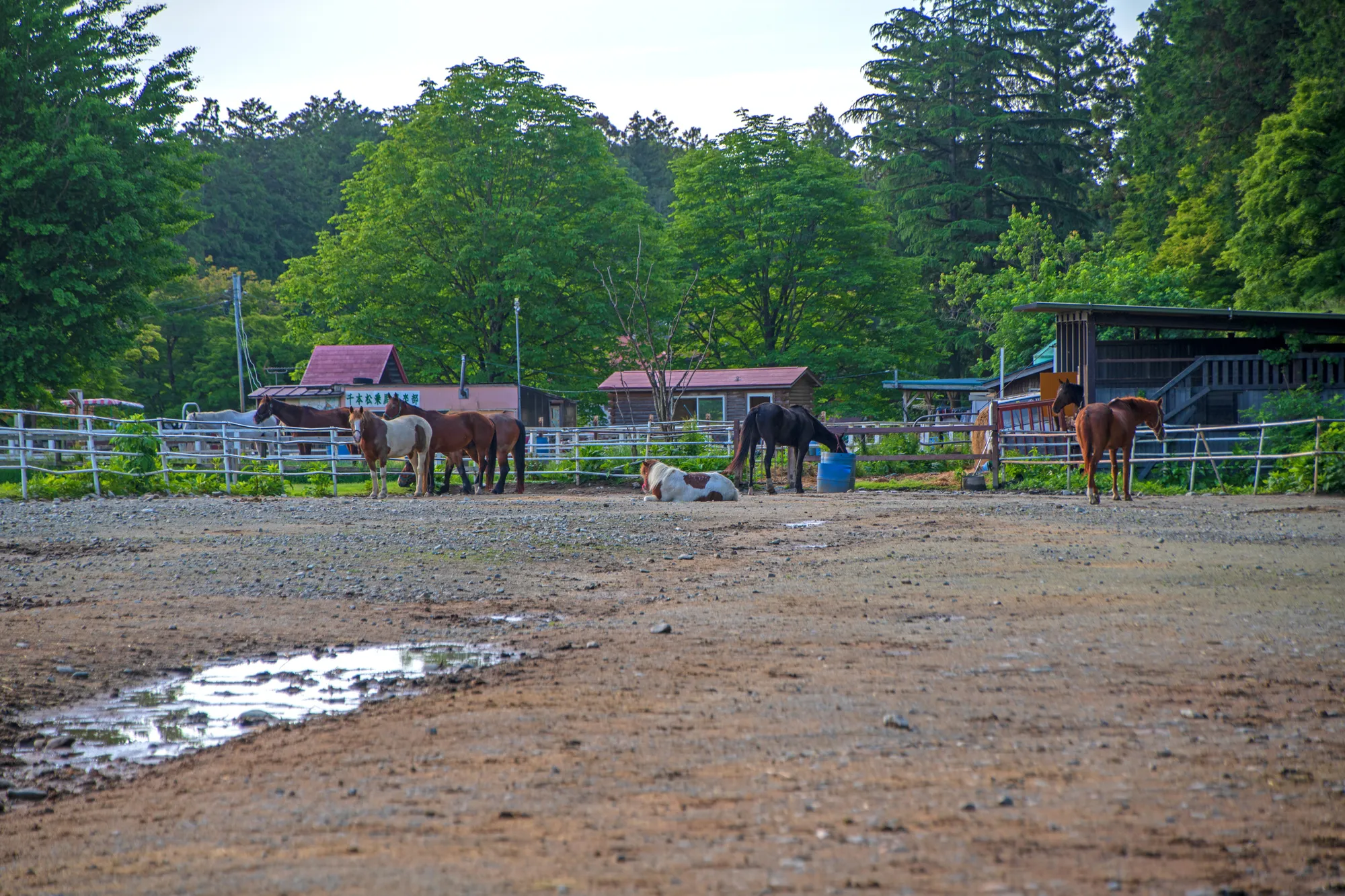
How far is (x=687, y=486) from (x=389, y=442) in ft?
17.7

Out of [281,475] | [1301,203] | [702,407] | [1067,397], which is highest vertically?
[1301,203]

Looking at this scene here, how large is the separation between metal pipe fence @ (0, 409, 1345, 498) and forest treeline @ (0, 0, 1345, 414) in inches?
207

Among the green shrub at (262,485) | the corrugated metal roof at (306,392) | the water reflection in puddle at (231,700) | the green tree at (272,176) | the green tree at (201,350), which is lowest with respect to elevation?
the water reflection in puddle at (231,700)

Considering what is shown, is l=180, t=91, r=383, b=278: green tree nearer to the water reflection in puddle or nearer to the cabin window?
the cabin window

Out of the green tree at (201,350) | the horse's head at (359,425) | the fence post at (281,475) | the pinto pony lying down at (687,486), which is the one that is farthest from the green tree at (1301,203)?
the green tree at (201,350)

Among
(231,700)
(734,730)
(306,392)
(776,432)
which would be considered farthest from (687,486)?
(306,392)

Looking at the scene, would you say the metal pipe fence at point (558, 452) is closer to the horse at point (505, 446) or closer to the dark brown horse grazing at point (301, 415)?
the dark brown horse grazing at point (301, 415)

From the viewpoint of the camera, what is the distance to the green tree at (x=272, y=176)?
68188 mm

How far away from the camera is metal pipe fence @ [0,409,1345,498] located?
19.2m

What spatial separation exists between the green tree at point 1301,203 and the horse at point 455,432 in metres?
19.1

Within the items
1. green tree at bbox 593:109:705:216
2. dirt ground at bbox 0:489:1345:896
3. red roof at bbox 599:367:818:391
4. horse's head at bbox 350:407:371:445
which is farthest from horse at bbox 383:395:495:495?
green tree at bbox 593:109:705:216

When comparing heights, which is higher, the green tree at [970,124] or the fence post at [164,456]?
the green tree at [970,124]

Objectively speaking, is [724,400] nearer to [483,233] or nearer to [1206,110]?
[483,233]

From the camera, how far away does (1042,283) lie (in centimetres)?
3788
